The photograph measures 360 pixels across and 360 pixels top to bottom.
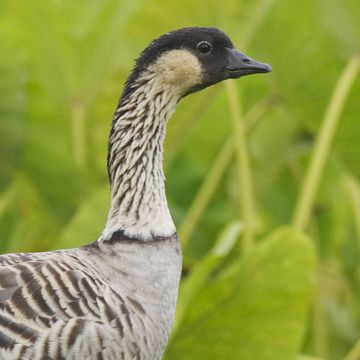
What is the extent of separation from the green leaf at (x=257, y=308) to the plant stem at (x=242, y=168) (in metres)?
0.48

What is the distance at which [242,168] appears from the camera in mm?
6602

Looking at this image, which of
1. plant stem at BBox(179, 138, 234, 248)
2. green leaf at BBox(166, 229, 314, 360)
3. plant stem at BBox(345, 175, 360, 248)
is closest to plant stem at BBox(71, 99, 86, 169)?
plant stem at BBox(179, 138, 234, 248)

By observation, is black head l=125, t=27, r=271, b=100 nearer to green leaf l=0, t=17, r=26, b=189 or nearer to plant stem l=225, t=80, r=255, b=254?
plant stem l=225, t=80, r=255, b=254

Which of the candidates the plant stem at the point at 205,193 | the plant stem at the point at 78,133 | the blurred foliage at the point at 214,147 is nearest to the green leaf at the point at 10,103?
the blurred foliage at the point at 214,147

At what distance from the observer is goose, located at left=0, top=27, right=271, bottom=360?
476 centimetres

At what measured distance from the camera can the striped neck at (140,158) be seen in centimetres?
520

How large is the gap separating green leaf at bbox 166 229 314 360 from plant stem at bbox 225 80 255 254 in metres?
0.48

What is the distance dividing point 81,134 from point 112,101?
370 millimetres

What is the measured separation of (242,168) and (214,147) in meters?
0.65

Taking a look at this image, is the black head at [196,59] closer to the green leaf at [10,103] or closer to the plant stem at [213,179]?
the green leaf at [10,103]

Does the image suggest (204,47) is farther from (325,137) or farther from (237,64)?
(325,137)

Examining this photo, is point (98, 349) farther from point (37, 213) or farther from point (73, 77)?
point (37, 213)

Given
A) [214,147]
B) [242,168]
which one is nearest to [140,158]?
[242,168]

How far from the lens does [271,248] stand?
5879 mm
